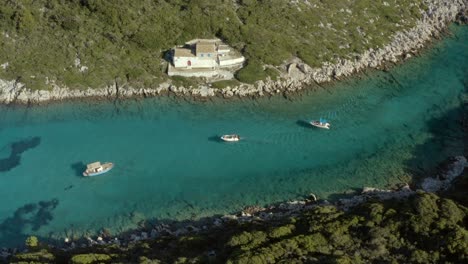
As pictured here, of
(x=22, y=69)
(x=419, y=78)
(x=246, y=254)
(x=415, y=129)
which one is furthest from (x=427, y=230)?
(x=22, y=69)

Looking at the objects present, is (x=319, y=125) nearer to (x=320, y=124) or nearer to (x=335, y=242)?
(x=320, y=124)

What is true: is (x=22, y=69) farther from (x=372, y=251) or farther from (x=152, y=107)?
(x=372, y=251)

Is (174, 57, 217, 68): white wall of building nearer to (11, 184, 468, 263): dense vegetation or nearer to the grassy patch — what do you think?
the grassy patch

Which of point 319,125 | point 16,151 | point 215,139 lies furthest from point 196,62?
point 16,151

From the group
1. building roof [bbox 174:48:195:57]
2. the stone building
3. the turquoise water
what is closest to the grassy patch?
the stone building

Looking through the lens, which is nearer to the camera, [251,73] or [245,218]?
[245,218]

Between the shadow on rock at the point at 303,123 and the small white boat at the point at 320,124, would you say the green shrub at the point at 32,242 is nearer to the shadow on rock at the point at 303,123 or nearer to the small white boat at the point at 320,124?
the shadow on rock at the point at 303,123

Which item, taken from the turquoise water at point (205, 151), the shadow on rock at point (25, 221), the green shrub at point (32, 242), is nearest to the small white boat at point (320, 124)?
the turquoise water at point (205, 151)
